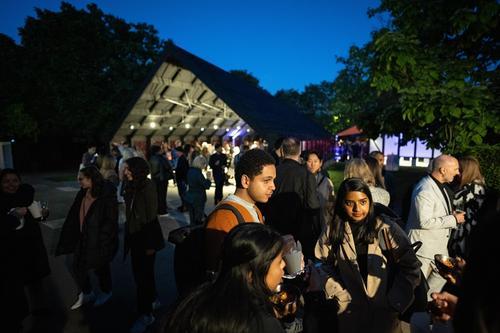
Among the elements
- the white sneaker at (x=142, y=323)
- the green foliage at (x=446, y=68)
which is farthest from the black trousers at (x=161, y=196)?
the green foliage at (x=446, y=68)

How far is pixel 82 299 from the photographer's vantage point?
162 inches

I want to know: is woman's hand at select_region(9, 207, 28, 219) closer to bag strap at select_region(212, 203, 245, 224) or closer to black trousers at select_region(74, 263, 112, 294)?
black trousers at select_region(74, 263, 112, 294)

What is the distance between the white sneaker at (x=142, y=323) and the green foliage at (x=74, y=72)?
19984mm

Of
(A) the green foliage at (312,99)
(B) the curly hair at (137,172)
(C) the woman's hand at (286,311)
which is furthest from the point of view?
(A) the green foliage at (312,99)

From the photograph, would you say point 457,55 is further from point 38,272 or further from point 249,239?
point 38,272

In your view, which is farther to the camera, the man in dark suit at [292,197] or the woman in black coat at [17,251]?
the man in dark suit at [292,197]

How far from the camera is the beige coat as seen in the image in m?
2.23

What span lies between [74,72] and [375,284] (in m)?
24.9

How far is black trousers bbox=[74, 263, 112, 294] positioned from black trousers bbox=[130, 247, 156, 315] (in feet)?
2.10

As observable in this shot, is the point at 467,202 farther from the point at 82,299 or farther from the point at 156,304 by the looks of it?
the point at 82,299

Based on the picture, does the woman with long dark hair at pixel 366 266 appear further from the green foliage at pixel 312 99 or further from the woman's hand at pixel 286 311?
the green foliage at pixel 312 99

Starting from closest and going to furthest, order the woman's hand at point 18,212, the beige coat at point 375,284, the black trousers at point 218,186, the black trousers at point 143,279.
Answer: the beige coat at point 375,284
the woman's hand at point 18,212
the black trousers at point 143,279
the black trousers at point 218,186

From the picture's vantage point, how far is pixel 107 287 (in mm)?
4207

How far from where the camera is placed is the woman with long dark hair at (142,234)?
363 cm
